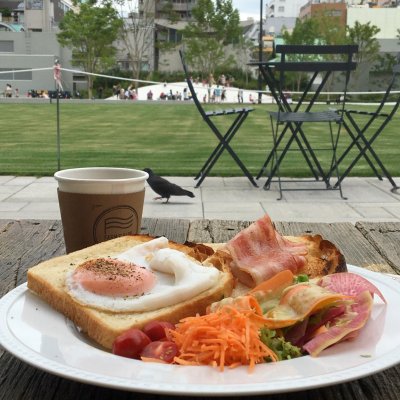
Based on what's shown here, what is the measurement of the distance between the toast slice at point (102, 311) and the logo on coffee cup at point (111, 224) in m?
0.16

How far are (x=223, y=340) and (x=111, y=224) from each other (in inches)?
28.6

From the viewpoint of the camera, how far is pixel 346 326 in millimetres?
1007

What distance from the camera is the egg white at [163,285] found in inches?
43.9

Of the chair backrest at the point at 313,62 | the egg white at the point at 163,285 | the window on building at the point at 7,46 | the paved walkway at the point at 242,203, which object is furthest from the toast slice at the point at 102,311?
the window on building at the point at 7,46

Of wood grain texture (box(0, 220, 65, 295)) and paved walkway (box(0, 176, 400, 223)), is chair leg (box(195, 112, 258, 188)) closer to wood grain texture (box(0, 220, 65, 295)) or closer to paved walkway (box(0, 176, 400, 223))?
paved walkway (box(0, 176, 400, 223))

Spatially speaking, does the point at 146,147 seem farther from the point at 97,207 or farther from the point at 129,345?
the point at 129,345

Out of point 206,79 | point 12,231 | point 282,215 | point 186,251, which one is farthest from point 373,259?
point 206,79

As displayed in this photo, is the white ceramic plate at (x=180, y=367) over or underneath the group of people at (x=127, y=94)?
over

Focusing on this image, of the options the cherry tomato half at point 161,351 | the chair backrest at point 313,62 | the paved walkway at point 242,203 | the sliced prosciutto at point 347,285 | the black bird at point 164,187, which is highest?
the chair backrest at point 313,62

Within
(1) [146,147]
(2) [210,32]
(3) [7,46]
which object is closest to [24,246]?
(1) [146,147]

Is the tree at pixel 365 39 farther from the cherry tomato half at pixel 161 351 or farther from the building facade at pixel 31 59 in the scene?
the cherry tomato half at pixel 161 351

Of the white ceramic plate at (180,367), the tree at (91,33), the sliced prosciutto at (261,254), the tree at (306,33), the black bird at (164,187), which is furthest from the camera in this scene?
the tree at (306,33)

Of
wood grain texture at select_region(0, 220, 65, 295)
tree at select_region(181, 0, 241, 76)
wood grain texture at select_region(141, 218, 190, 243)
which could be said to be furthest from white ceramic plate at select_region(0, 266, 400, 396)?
tree at select_region(181, 0, 241, 76)

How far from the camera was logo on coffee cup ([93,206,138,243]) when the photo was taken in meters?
1.58
